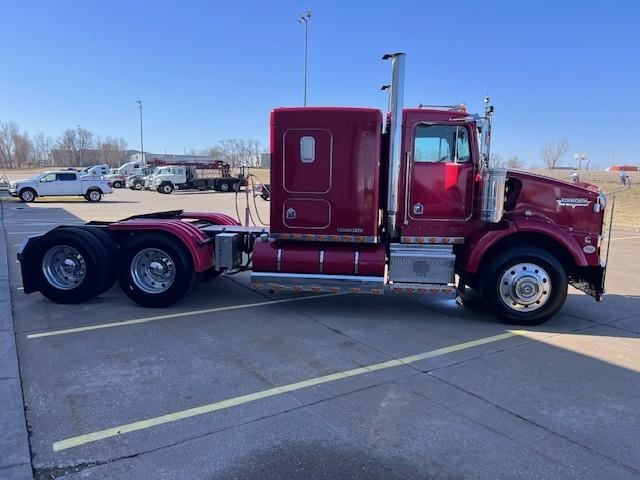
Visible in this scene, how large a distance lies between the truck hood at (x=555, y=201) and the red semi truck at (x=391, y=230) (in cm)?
→ 1

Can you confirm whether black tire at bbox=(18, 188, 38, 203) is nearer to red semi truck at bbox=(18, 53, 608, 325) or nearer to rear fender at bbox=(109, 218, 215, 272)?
red semi truck at bbox=(18, 53, 608, 325)

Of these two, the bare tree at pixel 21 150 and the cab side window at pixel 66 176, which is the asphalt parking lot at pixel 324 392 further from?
the bare tree at pixel 21 150

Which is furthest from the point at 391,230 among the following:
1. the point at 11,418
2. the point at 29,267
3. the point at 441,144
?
the point at 29,267

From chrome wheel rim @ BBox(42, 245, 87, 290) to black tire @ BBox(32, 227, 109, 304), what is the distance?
1.3 inches

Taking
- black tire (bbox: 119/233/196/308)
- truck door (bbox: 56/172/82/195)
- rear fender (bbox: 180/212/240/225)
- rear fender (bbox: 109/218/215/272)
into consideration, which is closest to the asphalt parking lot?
black tire (bbox: 119/233/196/308)

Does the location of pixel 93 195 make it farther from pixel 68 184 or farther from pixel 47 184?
pixel 47 184

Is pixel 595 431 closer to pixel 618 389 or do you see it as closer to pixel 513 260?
pixel 618 389

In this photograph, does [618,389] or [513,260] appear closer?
[618,389]

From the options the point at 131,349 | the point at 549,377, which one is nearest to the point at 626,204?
the point at 549,377

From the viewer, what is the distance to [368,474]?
3.15 m

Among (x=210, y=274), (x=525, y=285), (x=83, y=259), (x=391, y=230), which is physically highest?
(x=391, y=230)

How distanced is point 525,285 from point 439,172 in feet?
5.92

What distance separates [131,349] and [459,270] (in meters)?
4.30

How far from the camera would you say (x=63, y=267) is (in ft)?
23.5
